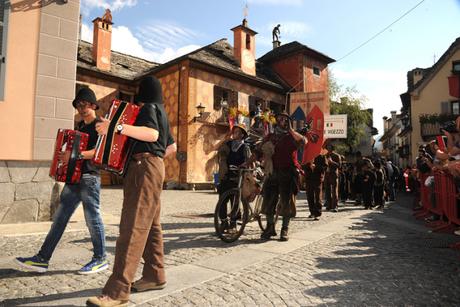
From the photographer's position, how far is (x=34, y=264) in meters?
3.28

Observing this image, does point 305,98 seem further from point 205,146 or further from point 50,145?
point 50,145

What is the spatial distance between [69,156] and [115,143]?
1.12 metres

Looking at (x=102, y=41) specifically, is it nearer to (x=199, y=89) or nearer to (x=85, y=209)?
(x=199, y=89)

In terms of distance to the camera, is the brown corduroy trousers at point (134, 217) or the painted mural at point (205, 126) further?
the painted mural at point (205, 126)

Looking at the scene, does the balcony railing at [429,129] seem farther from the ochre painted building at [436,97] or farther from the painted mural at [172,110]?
the painted mural at [172,110]

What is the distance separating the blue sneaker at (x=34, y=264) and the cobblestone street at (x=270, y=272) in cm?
8

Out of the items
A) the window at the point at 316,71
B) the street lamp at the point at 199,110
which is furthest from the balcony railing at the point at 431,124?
the street lamp at the point at 199,110

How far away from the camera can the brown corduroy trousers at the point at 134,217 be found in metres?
2.50

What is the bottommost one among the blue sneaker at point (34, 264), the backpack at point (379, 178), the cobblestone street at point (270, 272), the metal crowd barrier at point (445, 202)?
the cobblestone street at point (270, 272)

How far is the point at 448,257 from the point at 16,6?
25.8ft

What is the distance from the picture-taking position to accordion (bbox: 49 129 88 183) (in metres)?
3.44

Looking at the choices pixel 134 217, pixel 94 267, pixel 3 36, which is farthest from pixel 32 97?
pixel 134 217

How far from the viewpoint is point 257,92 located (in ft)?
74.3

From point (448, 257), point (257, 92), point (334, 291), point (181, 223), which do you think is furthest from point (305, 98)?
point (334, 291)
